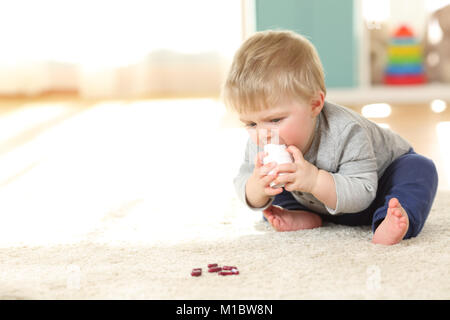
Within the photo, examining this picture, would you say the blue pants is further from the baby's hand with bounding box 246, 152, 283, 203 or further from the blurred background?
the blurred background

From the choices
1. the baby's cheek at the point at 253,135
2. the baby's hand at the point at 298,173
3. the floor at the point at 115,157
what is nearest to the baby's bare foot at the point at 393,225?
the baby's hand at the point at 298,173

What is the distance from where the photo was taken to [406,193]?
3.48 feet

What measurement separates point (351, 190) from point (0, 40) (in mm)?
2690

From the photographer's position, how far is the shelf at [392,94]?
8.64 feet

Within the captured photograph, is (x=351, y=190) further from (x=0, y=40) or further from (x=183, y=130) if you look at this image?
(x=0, y=40)

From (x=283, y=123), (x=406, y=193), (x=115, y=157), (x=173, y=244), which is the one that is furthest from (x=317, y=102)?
(x=115, y=157)

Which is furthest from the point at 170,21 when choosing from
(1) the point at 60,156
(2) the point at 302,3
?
(1) the point at 60,156

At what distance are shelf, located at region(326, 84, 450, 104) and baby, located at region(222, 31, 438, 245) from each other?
1.57m

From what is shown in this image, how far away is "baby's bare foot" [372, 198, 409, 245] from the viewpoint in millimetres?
983

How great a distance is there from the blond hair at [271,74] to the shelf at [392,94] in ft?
5.42

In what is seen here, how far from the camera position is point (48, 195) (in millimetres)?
1455

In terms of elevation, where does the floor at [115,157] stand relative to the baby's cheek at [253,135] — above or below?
below

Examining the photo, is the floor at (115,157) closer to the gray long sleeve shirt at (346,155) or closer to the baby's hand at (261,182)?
the baby's hand at (261,182)

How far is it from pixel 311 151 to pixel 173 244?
10.4 inches
